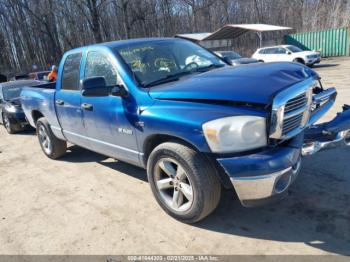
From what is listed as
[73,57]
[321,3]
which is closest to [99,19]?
[321,3]

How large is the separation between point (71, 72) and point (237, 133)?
10.4 feet

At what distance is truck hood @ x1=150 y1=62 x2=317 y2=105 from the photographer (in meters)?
3.00

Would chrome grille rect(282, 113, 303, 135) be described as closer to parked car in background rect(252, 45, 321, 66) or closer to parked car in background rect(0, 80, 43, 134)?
parked car in background rect(0, 80, 43, 134)

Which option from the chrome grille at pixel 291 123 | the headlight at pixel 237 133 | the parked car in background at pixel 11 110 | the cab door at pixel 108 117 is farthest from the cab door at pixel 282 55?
the headlight at pixel 237 133

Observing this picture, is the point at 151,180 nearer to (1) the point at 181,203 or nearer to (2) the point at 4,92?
(1) the point at 181,203

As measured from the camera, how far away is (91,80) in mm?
3762

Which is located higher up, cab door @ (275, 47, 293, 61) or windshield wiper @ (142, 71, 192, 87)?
windshield wiper @ (142, 71, 192, 87)

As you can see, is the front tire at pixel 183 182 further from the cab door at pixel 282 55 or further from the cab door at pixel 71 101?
the cab door at pixel 282 55

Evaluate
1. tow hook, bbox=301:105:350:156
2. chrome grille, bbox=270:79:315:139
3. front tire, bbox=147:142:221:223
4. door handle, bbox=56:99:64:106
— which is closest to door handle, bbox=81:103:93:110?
door handle, bbox=56:99:64:106

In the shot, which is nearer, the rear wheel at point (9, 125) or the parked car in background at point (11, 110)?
the parked car in background at point (11, 110)

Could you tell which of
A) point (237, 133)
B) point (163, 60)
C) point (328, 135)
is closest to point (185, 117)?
point (237, 133)

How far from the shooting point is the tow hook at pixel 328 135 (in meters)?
3.27

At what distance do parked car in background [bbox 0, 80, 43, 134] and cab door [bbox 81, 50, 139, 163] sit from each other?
5516 mm

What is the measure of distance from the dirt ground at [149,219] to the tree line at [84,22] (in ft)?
103
